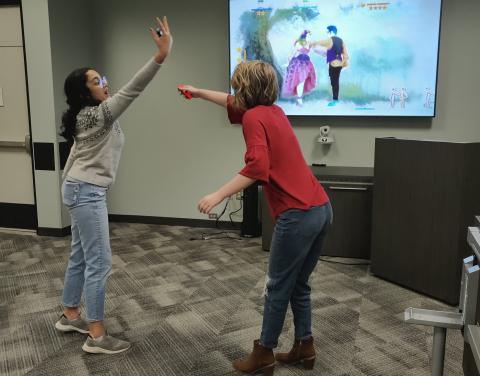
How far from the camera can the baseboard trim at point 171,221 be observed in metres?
4.35

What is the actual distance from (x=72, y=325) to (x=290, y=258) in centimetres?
127

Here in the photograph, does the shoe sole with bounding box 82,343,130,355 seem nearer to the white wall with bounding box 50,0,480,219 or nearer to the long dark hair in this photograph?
the long dark hair

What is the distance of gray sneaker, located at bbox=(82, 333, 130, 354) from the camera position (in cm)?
215

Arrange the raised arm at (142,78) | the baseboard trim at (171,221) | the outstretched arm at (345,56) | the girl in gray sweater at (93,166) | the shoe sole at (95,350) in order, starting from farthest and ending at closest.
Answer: the baseboard trim at (171,221) → the outstretched arm at (345,56) → the shoe sole at (95,350) → the girl in gray sweater at (93,166) → the raised arm at (142,78)

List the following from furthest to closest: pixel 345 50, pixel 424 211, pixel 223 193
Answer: pixel 345 50 < pixel 424 211 < pixel 223 193

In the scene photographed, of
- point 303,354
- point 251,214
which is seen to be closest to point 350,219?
point 251,214

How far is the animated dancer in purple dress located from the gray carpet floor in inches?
54.1

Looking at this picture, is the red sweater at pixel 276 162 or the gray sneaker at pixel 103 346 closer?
the red sweater at pixel 276 162

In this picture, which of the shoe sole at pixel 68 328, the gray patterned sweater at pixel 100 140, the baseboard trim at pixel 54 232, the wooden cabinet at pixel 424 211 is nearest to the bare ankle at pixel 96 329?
the shoe sole at pixel 68 328

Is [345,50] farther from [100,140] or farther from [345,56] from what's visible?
[100,140]

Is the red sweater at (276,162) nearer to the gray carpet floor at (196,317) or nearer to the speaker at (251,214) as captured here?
the gray carpet floor at (196,317)

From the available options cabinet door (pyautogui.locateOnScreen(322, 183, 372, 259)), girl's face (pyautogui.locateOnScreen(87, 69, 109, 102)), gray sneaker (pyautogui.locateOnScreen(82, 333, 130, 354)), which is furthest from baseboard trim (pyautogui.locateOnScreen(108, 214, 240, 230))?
girl's face (pyautogui.locateOnScreen(87, 69, 109, 102))

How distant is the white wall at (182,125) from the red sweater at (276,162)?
2210 millimetres

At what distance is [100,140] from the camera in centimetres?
201
